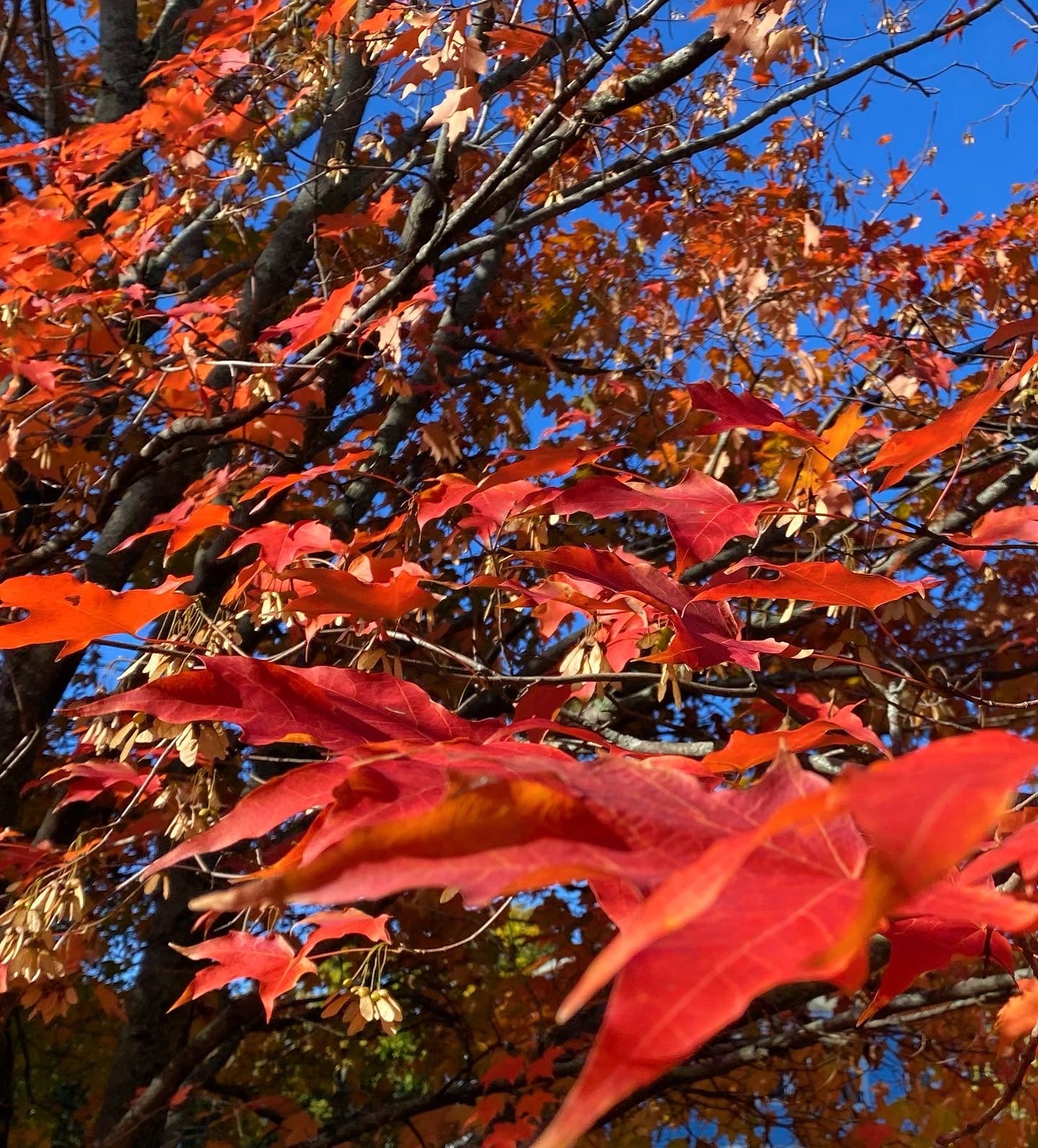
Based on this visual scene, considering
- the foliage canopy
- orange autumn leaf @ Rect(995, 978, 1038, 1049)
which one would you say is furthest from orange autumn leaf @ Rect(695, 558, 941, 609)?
orange autumn leaf @ Rect(995, 978, 1038, 1049)

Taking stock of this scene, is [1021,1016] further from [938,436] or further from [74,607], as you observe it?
[74,607]

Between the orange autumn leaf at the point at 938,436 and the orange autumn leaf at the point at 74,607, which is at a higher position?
the orange autumn leaf at the point at 938,436

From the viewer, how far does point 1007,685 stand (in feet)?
11.3

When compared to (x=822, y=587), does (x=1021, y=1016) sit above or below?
below

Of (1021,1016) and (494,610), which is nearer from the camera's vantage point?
(1021,1016)

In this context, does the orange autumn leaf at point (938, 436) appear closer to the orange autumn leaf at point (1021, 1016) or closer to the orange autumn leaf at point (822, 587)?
the orange autumn leaf at point (822, 587)

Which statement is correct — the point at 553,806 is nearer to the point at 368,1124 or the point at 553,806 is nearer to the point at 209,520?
the point at 209,520

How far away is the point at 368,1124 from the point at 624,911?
2468 mm

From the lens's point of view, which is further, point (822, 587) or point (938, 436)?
point (938, 436)

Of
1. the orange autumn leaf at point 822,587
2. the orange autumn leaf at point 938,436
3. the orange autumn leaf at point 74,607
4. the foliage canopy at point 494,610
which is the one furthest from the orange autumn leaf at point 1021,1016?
the orange autumn leaf at point 74,607

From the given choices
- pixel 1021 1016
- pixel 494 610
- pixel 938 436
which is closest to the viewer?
pixel 1021 1016

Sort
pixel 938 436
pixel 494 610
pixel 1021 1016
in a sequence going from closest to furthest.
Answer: pixel 1021 1016 → pixel 938 436 → pixel 494 610

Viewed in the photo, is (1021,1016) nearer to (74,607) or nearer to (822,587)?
(822,587)

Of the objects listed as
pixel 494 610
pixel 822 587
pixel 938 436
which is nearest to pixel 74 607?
pixel 822 587
